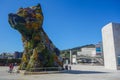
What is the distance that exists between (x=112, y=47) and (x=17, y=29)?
21.8 metres

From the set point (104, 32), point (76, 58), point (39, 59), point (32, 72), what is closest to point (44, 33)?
point (39, 59)

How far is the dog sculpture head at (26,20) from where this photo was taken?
26062 millimetres

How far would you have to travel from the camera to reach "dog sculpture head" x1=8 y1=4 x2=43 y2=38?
85.5 ft

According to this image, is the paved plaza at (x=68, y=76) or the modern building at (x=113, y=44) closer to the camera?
the paved plaza at (x=68, y=76)

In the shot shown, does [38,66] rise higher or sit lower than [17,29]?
lower

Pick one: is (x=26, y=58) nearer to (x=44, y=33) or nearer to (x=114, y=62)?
(x=44, y=33)

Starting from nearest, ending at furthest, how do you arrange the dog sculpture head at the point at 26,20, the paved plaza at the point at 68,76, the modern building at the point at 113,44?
1. the paved plaza at the point at 68,76
2. the dog sculpture head at the point at 26,20
3. the modern building at the point at 113,44

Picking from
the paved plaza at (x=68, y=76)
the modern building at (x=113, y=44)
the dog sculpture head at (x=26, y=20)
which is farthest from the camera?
the modern building at (x=113, y=44)

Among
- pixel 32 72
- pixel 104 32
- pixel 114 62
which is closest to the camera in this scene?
pixel 32 72

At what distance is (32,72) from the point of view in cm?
2488

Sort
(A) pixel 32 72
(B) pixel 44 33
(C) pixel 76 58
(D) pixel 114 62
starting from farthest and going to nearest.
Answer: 1. (C) pixel 76 58
2. (D) pixel 114 62
3. (B) pixel 44 33
4. (A) pixel 32 72

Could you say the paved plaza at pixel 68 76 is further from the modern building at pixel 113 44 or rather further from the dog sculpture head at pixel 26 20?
the modern building at pixel 113 44

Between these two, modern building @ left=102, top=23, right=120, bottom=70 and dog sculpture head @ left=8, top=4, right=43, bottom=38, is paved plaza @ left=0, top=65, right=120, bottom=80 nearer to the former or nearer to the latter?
dog sculpture head @ left=8, top=4, right=43, bottom=38

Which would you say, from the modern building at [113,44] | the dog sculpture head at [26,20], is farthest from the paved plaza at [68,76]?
the modern building at [113,44]
